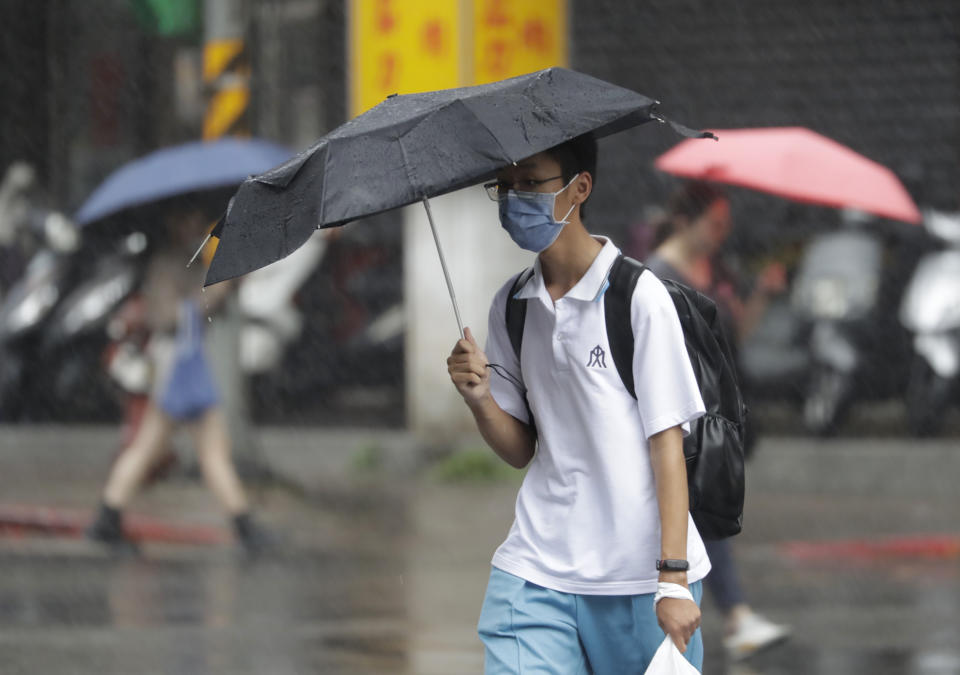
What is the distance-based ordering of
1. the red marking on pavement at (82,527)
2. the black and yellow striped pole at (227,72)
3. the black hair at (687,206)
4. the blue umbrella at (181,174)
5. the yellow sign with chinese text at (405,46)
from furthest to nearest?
1. the yellow sign with chinese text at (405,46)
2. the black and yellow striped pole at (227,72)
3. the red marking on pavement at (82,527)
4. the blue umbrella at (181,174)
5. the black hair at (687,206)

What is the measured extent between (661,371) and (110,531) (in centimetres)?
607

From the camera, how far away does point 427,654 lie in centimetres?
673

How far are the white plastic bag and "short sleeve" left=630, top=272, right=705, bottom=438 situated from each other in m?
0.42

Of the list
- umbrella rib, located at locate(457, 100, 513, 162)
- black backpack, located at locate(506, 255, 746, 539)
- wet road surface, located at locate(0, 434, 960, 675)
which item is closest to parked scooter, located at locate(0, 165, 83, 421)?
wet road surface, located at locate(0, 434, 960, 675)

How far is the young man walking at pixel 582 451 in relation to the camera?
11.5 ft

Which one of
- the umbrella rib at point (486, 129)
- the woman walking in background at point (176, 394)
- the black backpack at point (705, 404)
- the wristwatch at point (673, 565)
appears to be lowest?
the woman walking in background at point (176, 394)

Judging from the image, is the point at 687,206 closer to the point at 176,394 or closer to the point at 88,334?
the point at 176,394

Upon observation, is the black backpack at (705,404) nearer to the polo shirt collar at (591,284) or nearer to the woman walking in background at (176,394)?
the polo shirt collar at (591,284)

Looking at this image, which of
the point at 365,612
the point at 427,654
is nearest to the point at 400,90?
the point at 365,612

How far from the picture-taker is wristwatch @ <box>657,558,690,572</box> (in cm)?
342

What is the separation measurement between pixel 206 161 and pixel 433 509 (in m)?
3.10

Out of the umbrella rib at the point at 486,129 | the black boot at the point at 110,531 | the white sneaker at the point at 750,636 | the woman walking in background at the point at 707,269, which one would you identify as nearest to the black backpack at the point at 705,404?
the umbrella rib at the point at 486,129

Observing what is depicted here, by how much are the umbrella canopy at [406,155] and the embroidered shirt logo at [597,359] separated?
43cm

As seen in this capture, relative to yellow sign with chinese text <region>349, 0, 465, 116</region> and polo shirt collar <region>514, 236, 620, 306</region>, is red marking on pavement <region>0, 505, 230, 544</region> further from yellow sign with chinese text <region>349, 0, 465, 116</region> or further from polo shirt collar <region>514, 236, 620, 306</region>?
polo shirt collar <region>514, 236, 620, 306</region>
